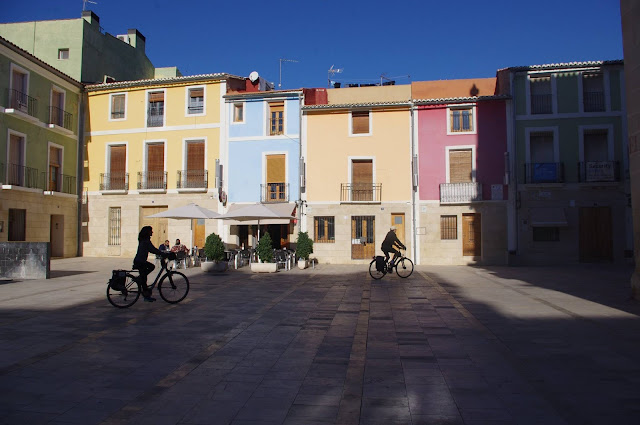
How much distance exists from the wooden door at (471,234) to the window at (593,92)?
717 centimetres

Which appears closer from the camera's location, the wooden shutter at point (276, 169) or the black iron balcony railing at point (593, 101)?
the black iron balcony railing at point (593, 101)

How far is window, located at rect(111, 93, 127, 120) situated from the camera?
25484 mm

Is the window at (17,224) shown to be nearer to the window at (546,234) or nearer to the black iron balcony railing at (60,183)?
the black iron balcony railing at (60,183)

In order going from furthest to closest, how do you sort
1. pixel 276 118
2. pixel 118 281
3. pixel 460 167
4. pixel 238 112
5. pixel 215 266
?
pixel 238 112, pixel 276 118, pixel 460 167, pixel 215 266, pixel 118 281

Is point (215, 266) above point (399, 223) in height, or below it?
below

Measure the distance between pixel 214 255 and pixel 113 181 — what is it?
38.3 ft

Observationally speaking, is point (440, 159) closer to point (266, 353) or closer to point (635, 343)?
point (635, 343)

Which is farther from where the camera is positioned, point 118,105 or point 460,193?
point 118,105

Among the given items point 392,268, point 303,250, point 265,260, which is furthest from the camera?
point 303,250

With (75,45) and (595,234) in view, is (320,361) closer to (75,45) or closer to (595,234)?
(595,234)

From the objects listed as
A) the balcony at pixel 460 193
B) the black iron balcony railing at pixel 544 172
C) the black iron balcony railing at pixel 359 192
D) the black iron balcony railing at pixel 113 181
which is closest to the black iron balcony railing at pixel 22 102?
the black iron balcony railing at pixel 113 181

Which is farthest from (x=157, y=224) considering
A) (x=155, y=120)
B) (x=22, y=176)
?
(x=22, y=176)

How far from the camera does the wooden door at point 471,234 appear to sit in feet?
73.1

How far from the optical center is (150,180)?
2484cm
